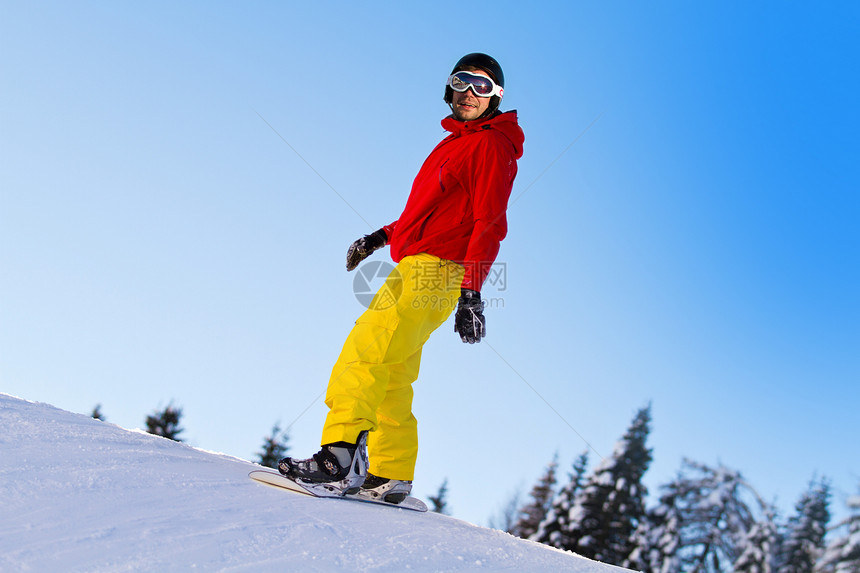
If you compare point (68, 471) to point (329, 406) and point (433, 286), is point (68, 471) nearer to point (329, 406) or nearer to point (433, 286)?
point (329, 406)

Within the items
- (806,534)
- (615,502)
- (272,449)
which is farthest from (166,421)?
(806,534)

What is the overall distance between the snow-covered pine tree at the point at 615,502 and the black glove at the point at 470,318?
1968 centimetres

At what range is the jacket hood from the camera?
11.9 ft

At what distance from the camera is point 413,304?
3320 millimetres

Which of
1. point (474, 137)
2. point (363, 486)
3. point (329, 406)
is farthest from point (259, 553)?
point (474, 137)

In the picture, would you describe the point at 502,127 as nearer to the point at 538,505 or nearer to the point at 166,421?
the point at 538,505

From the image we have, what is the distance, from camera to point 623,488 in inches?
856

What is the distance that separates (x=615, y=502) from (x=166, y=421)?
21737 mm

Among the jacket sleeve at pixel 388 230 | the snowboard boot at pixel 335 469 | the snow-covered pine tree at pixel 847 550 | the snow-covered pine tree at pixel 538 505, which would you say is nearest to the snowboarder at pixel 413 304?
the snowboard boot at pixel 335 469

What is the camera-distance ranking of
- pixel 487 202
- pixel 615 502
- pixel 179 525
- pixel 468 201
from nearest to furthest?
1. pixel 179 525
2. pixel 487 202
3. pixel 468 201
4. pixel 615 502

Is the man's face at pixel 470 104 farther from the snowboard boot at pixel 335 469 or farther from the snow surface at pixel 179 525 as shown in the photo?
the snow surface at pixel 179 525

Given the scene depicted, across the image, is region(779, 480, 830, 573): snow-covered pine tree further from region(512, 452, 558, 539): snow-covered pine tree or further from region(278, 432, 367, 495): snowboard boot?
region(278, 432, 367, 495): snowboard boot

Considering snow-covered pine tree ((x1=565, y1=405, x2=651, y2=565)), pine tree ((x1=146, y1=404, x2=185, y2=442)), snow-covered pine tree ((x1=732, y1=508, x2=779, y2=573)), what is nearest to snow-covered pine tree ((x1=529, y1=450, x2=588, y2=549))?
snow-covered pine tree ((x1=565, y1=405, x2=651, y2=565))

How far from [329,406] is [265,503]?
971 millimetres
